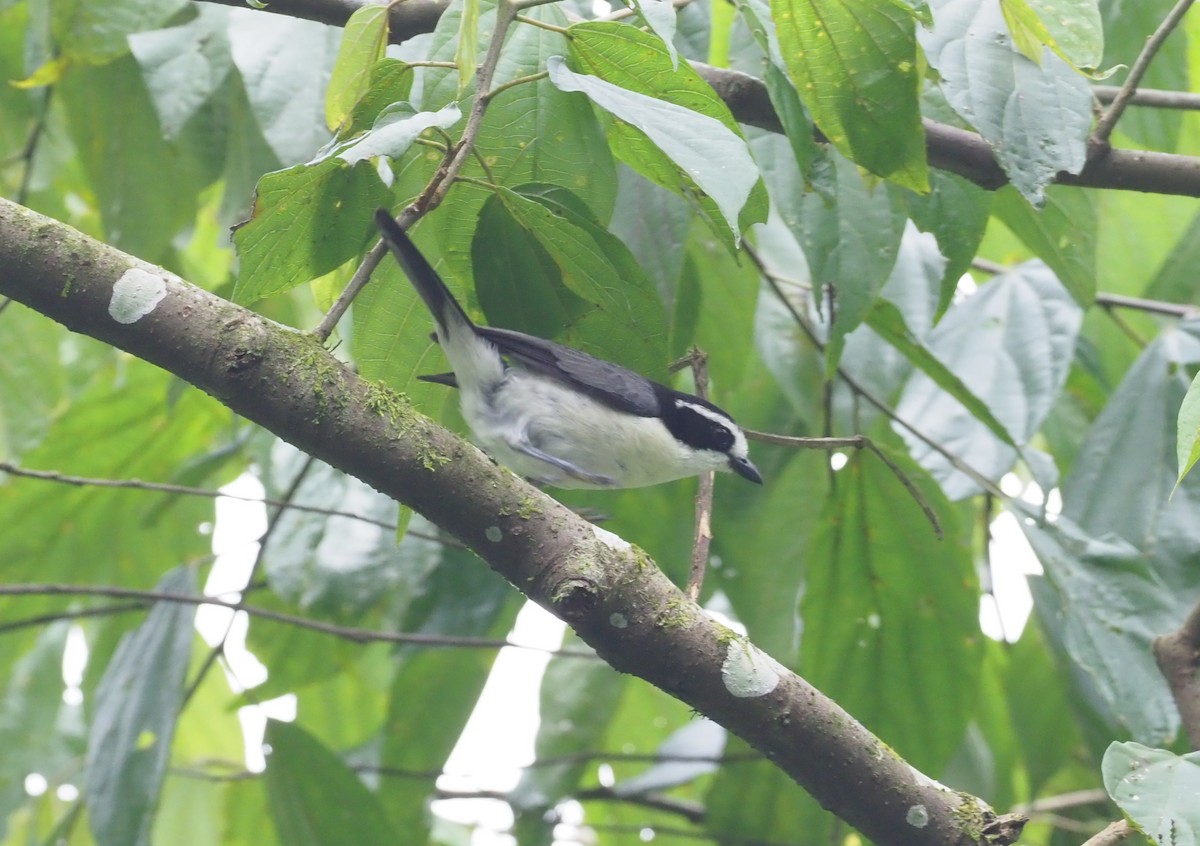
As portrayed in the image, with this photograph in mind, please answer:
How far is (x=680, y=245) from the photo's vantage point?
2859mm

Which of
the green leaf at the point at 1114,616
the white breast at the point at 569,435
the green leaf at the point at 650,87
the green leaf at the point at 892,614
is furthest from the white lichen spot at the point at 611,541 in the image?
the green leaf at the point at 1114,616

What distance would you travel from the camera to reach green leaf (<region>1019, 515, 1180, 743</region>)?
114 inches

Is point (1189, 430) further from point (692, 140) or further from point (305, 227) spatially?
point (305, 227)

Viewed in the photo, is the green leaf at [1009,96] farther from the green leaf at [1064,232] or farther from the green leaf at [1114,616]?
the green leaf at [1114,616]

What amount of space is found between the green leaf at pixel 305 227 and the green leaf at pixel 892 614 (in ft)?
5.58

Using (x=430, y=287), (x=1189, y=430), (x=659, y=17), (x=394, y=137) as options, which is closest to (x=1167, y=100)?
(x=659, y=17)

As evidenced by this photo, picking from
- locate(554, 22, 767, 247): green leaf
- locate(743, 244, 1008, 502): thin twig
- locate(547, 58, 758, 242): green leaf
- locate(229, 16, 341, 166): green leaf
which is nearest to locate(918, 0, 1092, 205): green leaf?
locate(554, 22, 767, 247): green leaf

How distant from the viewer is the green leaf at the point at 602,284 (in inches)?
91.2

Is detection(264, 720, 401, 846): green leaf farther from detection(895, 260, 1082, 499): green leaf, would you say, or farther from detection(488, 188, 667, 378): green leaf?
detection(895, 260, 1082, 499): green leaf

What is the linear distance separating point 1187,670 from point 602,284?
4.95 feet

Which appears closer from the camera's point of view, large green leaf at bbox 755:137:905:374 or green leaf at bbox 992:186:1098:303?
large green leaf at bbox 755:137:905:374

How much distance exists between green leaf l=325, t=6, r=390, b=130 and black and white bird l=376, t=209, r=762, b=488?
82 centimetres

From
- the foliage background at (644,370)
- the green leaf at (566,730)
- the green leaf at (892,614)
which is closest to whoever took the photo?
the foliage background at (644,370)

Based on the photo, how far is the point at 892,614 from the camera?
134 inches
